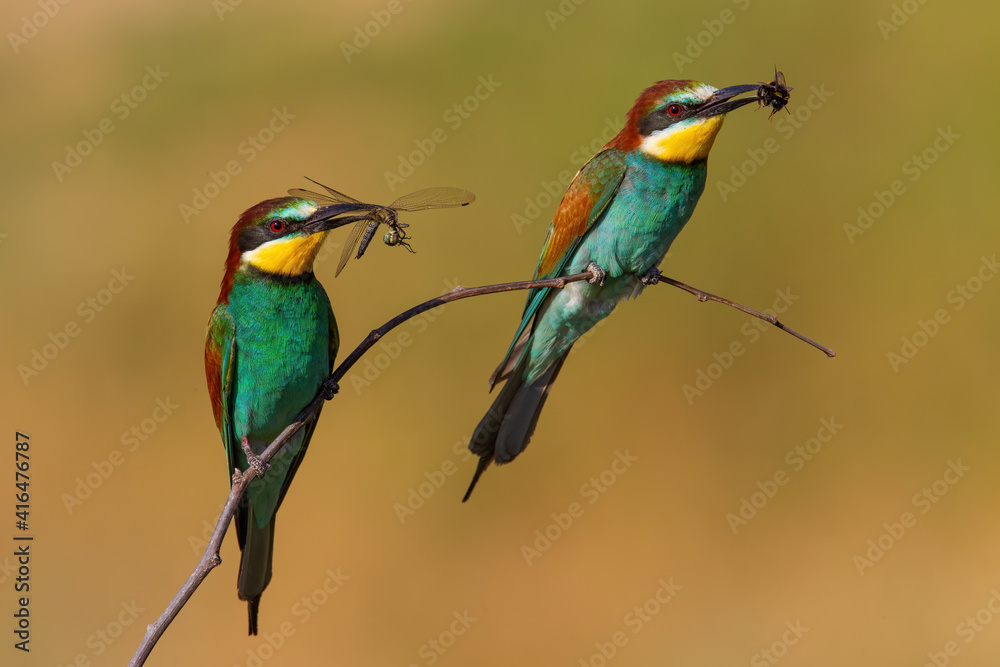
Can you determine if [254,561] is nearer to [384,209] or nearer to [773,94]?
[384,209]

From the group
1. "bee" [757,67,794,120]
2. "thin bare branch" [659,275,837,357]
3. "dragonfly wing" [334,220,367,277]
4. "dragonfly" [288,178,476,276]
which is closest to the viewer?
"thin bare branch" [659,275,837,357]

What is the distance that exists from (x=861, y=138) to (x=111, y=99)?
4.96 meters

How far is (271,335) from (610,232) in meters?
1.11

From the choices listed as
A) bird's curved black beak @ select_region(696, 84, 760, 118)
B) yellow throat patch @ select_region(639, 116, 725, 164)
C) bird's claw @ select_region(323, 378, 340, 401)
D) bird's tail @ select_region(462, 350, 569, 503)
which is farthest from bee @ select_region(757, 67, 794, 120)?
bird's claw @ select_region(323, 378, 340, 401)

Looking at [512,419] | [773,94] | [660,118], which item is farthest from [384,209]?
[773,94]

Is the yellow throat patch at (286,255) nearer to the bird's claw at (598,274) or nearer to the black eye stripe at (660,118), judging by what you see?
the bird's claw at (598,274)

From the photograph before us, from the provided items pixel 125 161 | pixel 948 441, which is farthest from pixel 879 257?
pixel 125 161

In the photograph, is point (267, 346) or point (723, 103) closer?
point (723, 103)

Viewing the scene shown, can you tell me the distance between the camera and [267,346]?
2.73m

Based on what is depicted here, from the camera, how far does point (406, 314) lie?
1743 millimetres

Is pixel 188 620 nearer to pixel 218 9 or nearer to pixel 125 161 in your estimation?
pixel 125 161

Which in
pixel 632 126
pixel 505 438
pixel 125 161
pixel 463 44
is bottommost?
pixel 125 161

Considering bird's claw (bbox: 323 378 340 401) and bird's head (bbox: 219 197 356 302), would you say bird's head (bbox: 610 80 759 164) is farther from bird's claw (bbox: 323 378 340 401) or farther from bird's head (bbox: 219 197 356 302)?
bird's claw (bbox: 323 378 340 401)

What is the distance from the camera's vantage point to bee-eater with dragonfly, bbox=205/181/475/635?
2.54 metres
